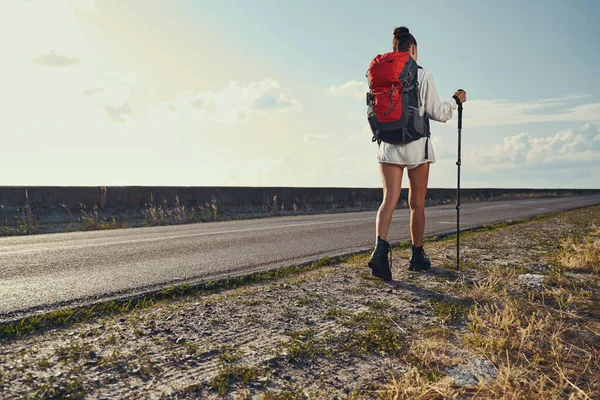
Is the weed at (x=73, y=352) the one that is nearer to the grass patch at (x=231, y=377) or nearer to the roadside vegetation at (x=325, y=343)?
the roadside vegetation at (x=325, y=343)

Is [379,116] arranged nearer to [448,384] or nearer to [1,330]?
[448,384]

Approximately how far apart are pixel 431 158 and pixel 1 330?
11.2 ft

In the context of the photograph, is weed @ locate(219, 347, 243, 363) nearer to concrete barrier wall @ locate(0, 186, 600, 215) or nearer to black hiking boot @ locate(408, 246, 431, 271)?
black hiking boot @ locate(408, 246, 431, 271)

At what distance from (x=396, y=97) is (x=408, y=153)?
1.60 feet

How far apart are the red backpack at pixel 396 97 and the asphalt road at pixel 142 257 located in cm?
194

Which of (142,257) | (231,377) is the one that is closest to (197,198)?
(142,257)

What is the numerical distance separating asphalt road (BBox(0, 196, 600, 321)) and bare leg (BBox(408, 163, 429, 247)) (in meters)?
1.40

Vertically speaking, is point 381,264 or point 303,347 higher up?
point 381,264

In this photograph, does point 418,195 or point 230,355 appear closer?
point 230,355

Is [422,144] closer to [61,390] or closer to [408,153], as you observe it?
[408,153]

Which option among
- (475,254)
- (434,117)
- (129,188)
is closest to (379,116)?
(434,117)

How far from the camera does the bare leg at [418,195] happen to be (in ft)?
13.8

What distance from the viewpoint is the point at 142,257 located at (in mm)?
5578

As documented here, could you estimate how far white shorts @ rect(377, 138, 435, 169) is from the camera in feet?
13.2
